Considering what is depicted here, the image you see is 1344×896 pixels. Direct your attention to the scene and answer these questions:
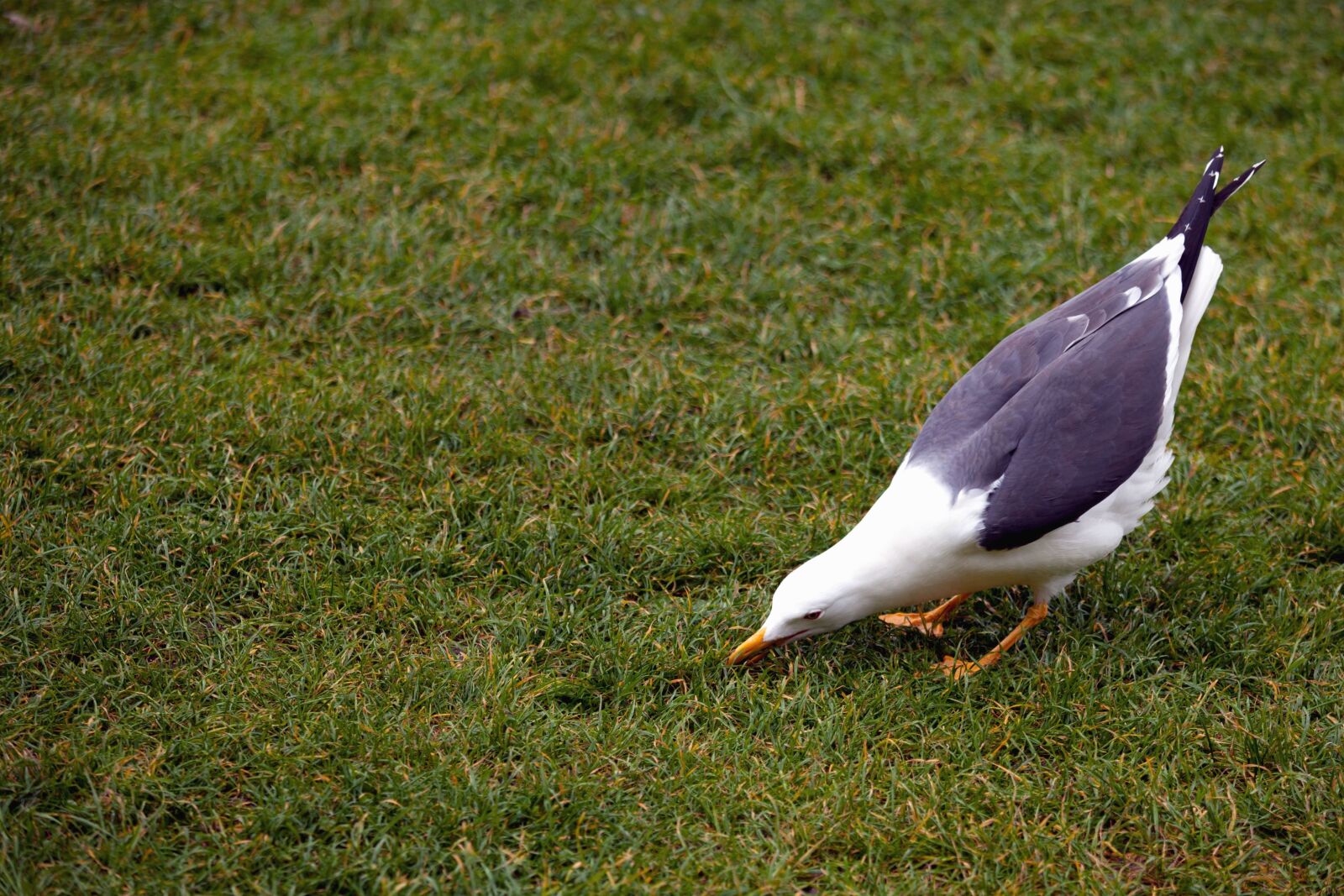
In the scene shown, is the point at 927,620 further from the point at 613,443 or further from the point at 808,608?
the point at 613,443

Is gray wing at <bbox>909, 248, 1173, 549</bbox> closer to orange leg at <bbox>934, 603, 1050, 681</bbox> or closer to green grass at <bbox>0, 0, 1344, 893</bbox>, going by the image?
orange leg at <bbox>934, 603, 1050, 681</bbox>

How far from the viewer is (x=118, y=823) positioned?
3.12 metres

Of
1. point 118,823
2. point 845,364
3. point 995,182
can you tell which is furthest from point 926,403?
point 118,823

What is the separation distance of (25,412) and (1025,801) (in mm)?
3681

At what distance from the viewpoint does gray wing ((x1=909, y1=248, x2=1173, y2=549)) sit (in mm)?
3473

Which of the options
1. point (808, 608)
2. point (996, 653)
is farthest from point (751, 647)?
point (996, 653)

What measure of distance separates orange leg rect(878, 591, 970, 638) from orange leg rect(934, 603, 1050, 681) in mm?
107

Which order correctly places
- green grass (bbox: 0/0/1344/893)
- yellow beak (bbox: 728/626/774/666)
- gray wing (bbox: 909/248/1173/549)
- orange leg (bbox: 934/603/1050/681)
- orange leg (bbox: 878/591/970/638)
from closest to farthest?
1. green grass (bbox: 0/0/1344/893)
2. gray wing (bbox: 909/248/1173/549)
3. yellow beak (bbox: 728/626/774/666)
4. orange leg (bbox: 934/603/1050/681)
5. orange leg (bbox: 878/591/970/638)

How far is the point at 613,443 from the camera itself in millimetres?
4438

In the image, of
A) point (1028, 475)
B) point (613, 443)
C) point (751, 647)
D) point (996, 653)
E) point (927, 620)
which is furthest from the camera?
point (613, 443)

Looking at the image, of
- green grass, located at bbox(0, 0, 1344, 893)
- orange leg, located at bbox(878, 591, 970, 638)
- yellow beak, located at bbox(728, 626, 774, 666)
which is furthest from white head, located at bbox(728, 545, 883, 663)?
orange leg, located at bbox(878, 591, 970, 638)

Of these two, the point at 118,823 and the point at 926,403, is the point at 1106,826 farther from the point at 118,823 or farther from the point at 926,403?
the point at 118,823

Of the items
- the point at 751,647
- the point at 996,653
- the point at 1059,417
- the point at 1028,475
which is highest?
the point at 1059,417

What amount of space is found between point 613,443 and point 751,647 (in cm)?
114
